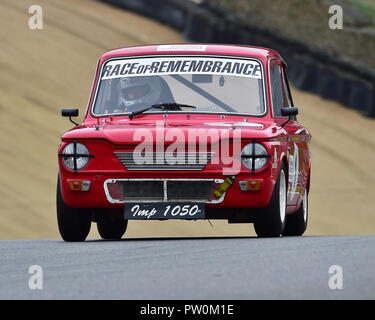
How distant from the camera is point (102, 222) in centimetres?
1328

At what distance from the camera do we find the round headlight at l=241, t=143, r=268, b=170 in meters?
10.6

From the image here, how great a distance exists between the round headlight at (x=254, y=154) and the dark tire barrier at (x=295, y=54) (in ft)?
77.5

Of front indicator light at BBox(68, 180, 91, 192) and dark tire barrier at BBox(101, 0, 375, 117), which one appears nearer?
front indicator light at BBox(68, 180, 91, 192)

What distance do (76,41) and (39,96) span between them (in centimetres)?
527

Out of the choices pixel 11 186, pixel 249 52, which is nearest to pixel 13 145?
pixel 11 186

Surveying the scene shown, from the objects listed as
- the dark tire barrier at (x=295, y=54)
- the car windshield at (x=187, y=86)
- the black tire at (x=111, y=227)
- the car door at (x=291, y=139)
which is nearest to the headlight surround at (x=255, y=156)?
the car door at (x=291, y=139)

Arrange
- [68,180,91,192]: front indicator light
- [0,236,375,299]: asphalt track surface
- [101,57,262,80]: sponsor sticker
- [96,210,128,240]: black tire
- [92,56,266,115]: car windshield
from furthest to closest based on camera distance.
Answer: [96,210,128,240]: black tire
[101,57,262,80]: sponsor sticker
[92,56,266,115]: car windshield
[68,180,91,192]: front indicator light
[0,236,375,299]: asphalt track surface

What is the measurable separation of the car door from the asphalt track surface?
1.60 metres

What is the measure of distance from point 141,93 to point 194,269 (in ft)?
14.2

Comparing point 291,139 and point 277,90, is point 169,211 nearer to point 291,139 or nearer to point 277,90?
point 291,139

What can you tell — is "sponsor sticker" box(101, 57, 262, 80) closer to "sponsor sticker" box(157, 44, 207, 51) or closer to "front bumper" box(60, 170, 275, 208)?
"sponsor sticker" box(157, 44, 207, 51)

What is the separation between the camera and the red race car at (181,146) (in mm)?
10617

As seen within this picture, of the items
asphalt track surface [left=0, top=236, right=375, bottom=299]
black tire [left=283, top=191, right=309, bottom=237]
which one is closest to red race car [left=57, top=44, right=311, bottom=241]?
asphalt track surface [left=0, top=236, right=375, bottom=299]
